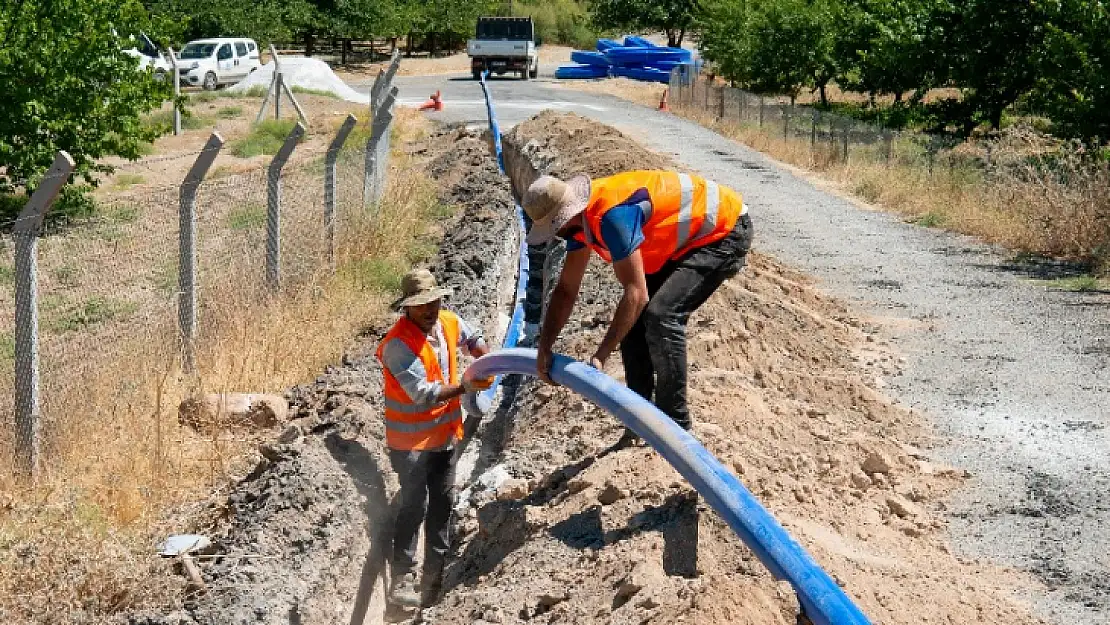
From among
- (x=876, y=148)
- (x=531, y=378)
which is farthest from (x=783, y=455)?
(x=876, y=148)

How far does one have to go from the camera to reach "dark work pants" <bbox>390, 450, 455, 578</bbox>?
647cm

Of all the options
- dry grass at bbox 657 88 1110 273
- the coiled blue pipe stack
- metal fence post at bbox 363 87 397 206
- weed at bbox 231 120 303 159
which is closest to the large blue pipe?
metal fence post at bbox 363 87 397 206

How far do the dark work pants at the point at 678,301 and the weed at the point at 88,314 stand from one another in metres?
3.52

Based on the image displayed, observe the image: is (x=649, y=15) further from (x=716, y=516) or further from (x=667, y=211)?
(x=716, y=516)

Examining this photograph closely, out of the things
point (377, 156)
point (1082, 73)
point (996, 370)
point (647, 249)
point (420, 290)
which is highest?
point (1082, 73)

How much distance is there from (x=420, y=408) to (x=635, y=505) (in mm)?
1215

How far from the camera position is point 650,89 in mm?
45844

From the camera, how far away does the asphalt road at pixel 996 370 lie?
19.5ft

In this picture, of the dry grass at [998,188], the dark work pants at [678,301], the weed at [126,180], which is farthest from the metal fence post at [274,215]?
the weed at [126,180]

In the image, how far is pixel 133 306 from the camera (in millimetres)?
8016

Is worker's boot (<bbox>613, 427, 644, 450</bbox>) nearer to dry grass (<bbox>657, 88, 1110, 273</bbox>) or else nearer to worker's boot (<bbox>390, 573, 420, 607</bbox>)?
worker's boot (<bbox>390, 573, 420, 607</bbox>)

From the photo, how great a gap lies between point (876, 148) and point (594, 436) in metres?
16.8

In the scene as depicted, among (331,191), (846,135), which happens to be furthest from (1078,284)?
(846,135)

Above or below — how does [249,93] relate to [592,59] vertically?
below
